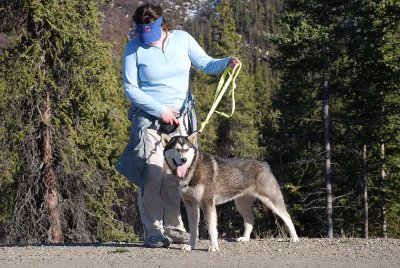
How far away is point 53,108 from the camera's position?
1812 cm

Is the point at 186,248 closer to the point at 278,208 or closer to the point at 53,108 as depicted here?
the point at 278,208

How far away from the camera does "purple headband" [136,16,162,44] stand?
8320mm

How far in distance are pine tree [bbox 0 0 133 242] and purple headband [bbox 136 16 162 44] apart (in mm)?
9266

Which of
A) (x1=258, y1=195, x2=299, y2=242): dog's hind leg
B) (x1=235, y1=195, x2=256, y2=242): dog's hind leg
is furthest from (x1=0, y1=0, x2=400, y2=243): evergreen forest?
(x1=258, y1=195, x2=299, y2=242): dog's hind leg

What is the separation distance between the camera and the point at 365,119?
98.5 feet

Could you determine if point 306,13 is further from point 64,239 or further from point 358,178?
point 64,239

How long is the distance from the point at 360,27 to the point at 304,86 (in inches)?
156

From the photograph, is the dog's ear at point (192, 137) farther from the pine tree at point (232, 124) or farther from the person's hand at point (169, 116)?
the pine tree at point (232, 124)

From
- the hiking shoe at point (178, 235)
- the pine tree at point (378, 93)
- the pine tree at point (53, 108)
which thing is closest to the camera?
the hiking shoe at point (178, 235)

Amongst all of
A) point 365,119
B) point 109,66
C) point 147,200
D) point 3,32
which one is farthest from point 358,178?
Answer: point 147,200

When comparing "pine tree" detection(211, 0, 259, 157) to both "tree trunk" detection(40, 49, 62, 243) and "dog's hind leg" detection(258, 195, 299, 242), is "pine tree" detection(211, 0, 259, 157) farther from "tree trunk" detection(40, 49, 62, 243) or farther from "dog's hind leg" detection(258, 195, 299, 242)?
"dog's hind leg" detection(258, 195, 299, 242)

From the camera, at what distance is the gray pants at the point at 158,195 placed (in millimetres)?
8680

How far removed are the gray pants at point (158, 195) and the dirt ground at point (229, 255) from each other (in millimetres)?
330

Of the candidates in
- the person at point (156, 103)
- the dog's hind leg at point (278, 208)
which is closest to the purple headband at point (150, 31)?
the person at point (156, 103)
